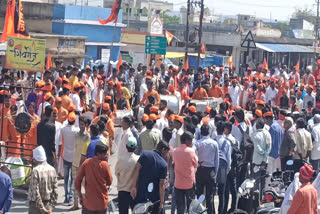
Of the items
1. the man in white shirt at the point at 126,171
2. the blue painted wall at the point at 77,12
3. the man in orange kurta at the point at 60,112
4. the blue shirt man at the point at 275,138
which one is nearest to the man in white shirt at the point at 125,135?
the man in white shirt at the point at 126,171

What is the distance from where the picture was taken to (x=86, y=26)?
36.1 metres

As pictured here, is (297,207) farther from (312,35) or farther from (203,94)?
(312,35)

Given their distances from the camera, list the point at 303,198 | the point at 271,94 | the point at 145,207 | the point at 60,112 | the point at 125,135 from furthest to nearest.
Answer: the point at 271,94, the point at 60,112, the point at 125,135, the point at 145,207, the point at 303,198

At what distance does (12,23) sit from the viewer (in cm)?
1798

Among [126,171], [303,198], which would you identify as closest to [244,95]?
[126,171]

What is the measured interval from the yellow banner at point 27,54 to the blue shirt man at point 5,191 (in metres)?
5.33

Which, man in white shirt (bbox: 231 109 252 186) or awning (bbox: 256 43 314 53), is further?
awning (bbox: 256 43 314 53)

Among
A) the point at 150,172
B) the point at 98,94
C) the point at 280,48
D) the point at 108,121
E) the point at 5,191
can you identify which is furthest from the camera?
the point at 280,48

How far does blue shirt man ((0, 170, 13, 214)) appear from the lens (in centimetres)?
881

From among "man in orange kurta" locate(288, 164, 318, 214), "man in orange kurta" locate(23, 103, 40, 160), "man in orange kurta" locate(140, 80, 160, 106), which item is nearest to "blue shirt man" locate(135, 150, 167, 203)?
"man in orange kurta" locate(288, 164, 318, 214)

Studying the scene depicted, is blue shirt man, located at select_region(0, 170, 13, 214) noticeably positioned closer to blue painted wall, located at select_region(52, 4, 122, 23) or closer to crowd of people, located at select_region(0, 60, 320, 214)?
crowd of people, located at select_region(0, 60, 320, 214)

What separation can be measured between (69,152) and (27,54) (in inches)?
116

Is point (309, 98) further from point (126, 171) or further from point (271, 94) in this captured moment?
point (126, 171)

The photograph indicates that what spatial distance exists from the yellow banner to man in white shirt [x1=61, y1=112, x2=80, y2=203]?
2.05 m
